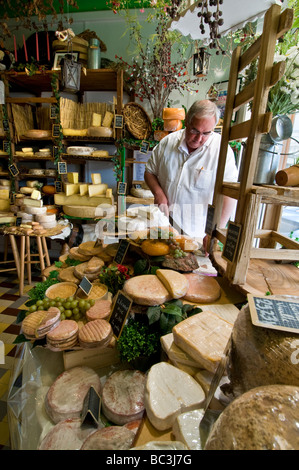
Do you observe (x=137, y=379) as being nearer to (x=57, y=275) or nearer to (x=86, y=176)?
(x=57, y=275)

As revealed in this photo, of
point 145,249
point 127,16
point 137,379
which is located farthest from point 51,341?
point 127,16

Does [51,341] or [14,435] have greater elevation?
[51,341]

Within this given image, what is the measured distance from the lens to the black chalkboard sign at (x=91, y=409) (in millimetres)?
806

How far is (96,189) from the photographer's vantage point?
3873 millimetres

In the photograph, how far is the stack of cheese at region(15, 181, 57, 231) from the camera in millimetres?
3557

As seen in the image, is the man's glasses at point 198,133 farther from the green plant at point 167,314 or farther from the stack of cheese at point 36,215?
the stack of cheese at point 36,215

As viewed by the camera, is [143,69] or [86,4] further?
[86,4]

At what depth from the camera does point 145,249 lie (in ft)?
4.44

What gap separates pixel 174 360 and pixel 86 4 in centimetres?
525

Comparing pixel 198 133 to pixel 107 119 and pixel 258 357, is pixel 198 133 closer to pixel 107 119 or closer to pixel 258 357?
pixel 107 119

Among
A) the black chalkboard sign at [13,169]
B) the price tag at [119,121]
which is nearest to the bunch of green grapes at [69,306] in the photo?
the price tag at [119,121]

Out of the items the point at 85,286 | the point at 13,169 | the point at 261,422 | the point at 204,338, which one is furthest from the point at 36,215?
the point at 261,422

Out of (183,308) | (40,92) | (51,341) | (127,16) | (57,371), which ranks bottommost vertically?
(57,371)

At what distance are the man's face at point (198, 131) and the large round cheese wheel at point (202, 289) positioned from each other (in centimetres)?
147
